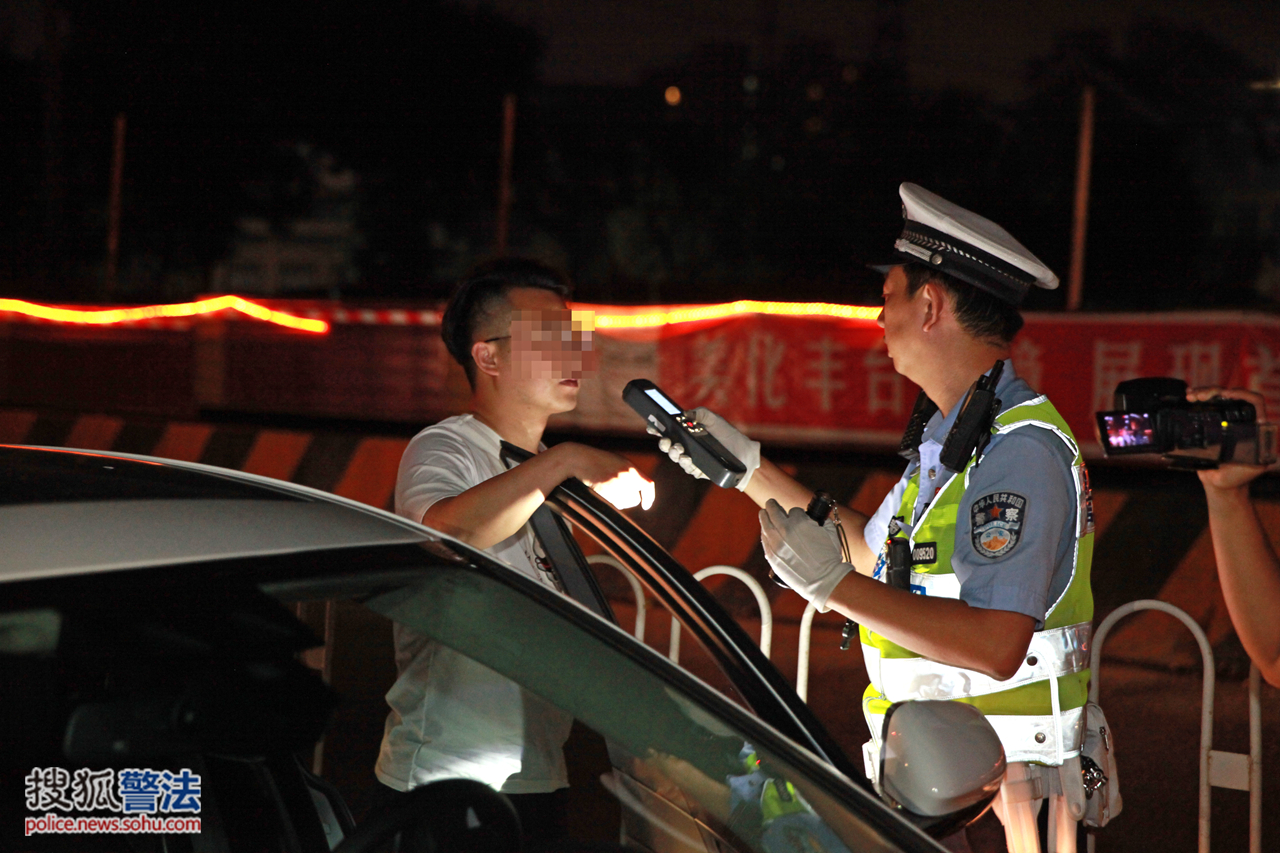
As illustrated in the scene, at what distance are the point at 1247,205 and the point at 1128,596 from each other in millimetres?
21150

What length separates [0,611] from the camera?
1372mm

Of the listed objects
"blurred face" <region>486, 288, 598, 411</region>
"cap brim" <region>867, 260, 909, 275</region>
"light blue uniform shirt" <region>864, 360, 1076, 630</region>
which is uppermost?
"cap brim" <region>867, 260, 909, 275</region>

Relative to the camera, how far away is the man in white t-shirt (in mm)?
1712

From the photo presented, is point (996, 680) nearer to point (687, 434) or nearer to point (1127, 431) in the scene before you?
point (1127, 431)

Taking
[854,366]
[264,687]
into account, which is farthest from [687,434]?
[854,366]

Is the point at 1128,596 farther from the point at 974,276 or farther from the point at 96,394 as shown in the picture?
the point at 96,394

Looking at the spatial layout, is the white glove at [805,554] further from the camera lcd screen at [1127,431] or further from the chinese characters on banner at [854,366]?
the chinese characters on banner at [854,366]

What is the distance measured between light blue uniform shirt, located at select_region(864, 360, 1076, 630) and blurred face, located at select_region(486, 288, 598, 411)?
0.80 metres

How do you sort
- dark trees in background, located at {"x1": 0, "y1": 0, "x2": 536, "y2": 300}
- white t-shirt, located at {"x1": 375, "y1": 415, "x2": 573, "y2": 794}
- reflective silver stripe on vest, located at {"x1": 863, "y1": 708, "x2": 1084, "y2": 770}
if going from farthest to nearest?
dark trees in background, located at {"x1": 0, "y1": 0, "x2": 536, "y2": 300} → reflective silver stripe on vest, located at {"x1": 863, "y1": 708, "x2": 1084, "y2": 770} → white t-shirt, located at {"x1": 375, "y1": 415, "x2": 573, "y2": 794}

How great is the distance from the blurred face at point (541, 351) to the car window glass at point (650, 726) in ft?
2.64

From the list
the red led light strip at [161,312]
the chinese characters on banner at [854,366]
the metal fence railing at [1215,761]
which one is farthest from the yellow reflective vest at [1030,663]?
the red led light strip at [161,312]

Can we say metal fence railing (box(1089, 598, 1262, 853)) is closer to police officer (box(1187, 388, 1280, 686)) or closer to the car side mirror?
police officer (box(1187, 388, 1280, 686))

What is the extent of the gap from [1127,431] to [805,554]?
0.64 m

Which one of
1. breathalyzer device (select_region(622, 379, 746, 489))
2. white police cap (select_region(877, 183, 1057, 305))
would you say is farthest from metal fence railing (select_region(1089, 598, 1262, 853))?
breathalyzer device (select_region(622, 379, 746, 489))
